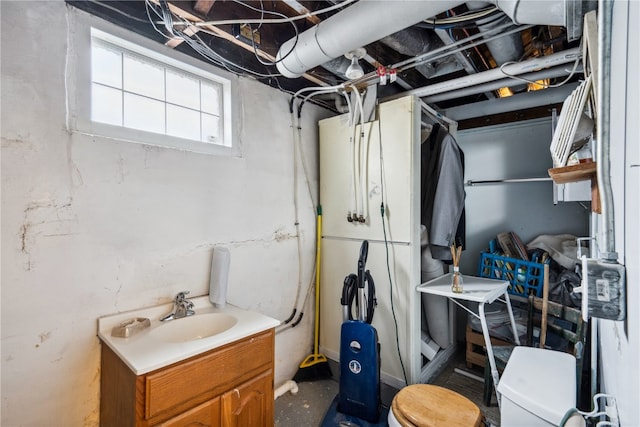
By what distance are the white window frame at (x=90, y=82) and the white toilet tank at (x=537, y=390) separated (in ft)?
6.34

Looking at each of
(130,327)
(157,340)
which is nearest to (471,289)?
(157,340)

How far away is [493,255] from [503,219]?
1.58ft

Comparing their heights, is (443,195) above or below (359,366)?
above

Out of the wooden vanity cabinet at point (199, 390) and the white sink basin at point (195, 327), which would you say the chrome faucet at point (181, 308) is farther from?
A: the wooden vanity cabinet at point (199, 390)

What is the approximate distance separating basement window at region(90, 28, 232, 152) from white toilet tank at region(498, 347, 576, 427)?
198cm

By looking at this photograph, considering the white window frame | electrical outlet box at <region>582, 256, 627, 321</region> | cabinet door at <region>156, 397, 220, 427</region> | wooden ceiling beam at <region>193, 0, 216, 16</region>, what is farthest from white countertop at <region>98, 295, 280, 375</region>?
wooden ceiling beam at <region>193, 0, 216, 16</region>

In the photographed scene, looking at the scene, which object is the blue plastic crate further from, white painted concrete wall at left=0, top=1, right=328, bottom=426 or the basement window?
the basement window

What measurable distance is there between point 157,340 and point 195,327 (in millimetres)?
289

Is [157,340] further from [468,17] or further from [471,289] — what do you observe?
[468,17]

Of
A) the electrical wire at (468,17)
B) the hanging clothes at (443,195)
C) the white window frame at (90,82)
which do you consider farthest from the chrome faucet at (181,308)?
the electrical wire at (468,17)

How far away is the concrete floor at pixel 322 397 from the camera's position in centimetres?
194

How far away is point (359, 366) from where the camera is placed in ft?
6.16

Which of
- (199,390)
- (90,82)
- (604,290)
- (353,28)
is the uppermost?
(353,28)

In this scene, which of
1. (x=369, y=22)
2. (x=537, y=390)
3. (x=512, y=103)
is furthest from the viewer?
(x=512, y=103)
